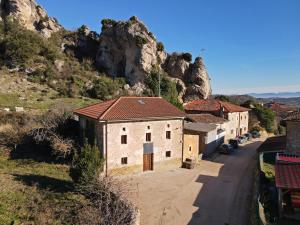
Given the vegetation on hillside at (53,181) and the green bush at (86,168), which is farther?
the green bush at (86,168)

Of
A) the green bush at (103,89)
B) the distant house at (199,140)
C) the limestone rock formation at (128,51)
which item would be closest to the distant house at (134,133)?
the distant house at (199,140)

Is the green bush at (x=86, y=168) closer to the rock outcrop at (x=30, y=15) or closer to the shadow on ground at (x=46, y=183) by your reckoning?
the shadow on ground at (x=46, y=183)

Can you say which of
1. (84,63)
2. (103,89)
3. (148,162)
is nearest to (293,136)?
(148,162)

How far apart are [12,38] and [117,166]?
3907cm

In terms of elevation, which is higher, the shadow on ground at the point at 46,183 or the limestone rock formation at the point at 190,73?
the limestone rock formation at the point at 190,73

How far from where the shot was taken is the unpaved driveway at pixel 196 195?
640 inches

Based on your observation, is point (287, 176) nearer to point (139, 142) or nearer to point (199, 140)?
point (139, 142)

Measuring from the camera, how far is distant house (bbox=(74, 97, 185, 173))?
2269 centimetres

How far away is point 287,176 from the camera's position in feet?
58.8

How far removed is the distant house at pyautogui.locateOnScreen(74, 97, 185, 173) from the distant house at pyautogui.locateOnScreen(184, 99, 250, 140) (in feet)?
Answer: 69.5

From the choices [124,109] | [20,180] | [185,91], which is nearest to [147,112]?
[124,109]

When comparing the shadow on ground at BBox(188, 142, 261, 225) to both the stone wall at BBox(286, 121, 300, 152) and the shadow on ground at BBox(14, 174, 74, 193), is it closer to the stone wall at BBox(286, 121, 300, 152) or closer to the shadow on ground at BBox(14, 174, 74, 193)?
the stone wall at BBox(286, 121, 300, 152)

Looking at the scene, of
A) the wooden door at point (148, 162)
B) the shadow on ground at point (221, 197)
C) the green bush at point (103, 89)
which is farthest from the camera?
the green bush at point (103, 89)

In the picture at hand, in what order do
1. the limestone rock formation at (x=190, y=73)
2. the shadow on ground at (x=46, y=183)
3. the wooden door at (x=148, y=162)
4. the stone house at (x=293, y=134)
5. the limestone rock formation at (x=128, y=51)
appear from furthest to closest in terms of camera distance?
1. the limestone rock formation at (x=190, y=73)
2. the limestone rock formation at (x=128, y=51)
3. the stone house at (x=293, y=134)
4. the wooden door at (x=148, y=162)
5. the shadow on ground at (x=46, y=183)
